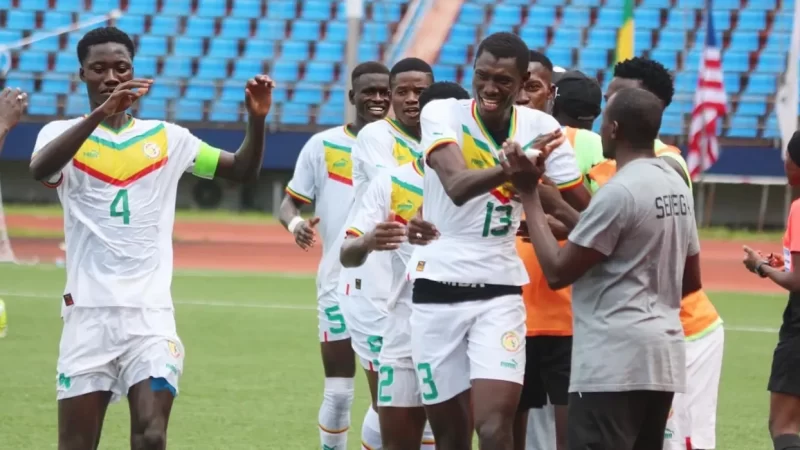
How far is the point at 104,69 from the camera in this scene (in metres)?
6.16

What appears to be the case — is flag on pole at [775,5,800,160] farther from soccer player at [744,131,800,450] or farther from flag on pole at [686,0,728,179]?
soccer player at [744,131,800,450]

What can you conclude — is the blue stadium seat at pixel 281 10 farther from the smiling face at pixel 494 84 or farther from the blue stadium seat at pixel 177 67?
the smiling face at pixel 494 84

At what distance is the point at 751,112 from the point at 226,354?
1925cm

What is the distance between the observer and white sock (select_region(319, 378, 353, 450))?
27.3 feet

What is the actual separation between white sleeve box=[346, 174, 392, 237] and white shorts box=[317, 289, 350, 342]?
4.59ft

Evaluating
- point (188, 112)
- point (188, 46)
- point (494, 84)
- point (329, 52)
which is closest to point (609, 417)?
point (494, 84)

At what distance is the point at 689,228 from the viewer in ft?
17.7

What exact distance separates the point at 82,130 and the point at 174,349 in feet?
3.52

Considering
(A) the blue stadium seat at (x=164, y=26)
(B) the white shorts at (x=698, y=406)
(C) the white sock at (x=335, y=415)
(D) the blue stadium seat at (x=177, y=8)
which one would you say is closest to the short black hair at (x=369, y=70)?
(C) the white sock at (x=335, y=415)

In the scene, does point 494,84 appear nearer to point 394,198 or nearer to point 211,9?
point 394,198

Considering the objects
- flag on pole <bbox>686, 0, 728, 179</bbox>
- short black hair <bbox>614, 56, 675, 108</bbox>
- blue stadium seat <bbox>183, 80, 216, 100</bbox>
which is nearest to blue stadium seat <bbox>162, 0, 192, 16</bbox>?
blue stadium seat <bbox>183, 80, 216, 100</bbox>

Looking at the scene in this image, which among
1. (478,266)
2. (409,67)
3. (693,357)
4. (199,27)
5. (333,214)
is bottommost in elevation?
(693,357)

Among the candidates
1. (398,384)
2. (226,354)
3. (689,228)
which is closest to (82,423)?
(398,384)

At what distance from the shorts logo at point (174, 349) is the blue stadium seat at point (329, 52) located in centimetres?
2620
